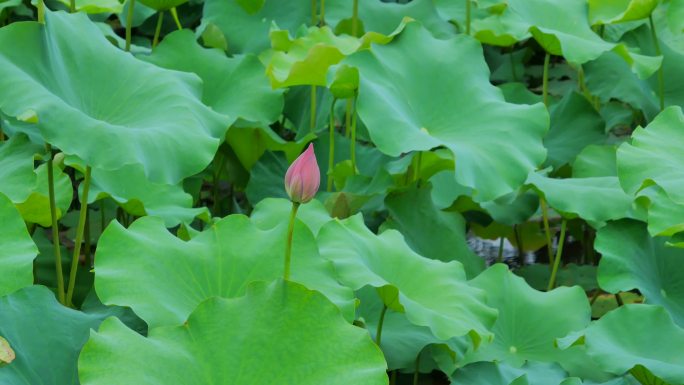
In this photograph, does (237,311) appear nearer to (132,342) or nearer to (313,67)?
(132,342)

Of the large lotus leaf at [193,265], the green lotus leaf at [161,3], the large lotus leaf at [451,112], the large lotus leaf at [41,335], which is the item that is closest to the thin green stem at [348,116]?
the large lotus leaf at [451,112]

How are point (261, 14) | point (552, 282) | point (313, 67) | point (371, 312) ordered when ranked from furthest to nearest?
point (261, 14) → point (552, 282) → point (313, 67) → point (371, 312)

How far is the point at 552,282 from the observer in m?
2.05

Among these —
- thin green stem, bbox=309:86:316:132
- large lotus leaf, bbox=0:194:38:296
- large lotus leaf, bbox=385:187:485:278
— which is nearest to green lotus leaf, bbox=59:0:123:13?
thin green stem, bbox=309:86:316:132

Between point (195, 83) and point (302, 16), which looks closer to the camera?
point (195, 83)

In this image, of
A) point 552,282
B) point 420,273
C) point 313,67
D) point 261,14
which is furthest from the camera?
point 261,14

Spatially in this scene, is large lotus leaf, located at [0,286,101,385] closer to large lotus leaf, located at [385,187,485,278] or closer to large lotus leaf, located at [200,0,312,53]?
large lotus leaf, located at [385,187,485,278]

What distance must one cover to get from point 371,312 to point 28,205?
0.54 m

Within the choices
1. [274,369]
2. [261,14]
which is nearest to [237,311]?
[274,369]

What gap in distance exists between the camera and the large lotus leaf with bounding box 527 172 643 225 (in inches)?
73.0

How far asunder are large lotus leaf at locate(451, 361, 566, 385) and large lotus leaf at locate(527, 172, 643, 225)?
1.26ft

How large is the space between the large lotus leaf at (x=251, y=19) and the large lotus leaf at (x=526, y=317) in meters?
0.98

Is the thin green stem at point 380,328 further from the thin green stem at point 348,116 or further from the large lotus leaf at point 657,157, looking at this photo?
the thin green stem at point 348,116

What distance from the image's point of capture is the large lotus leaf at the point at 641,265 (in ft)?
5.74
